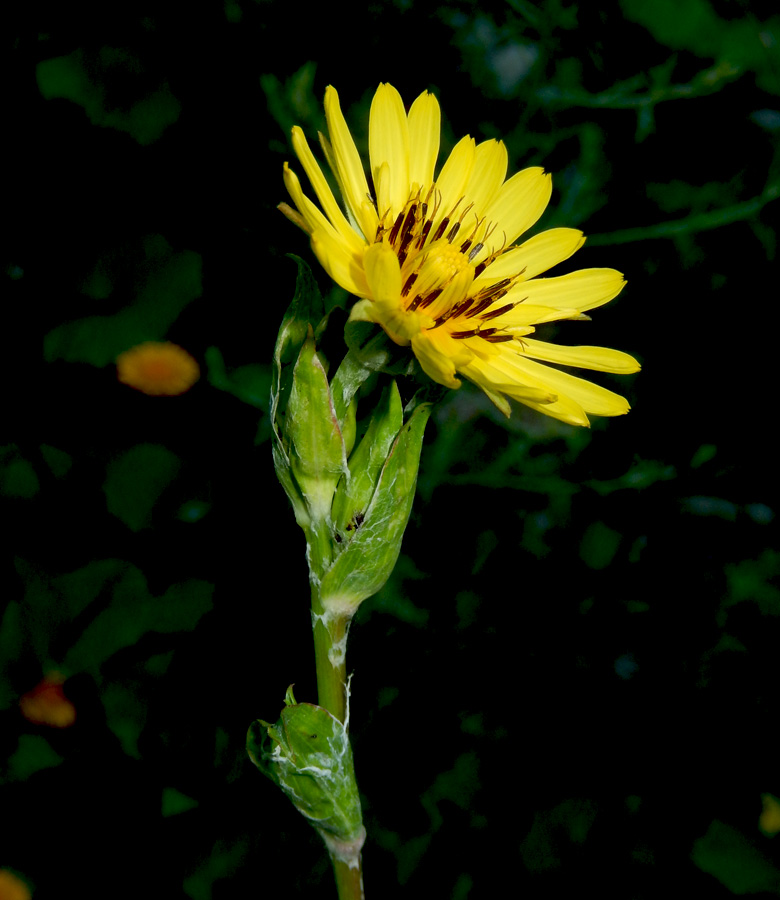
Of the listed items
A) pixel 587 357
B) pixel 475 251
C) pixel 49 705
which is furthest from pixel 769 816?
pixel 49 705

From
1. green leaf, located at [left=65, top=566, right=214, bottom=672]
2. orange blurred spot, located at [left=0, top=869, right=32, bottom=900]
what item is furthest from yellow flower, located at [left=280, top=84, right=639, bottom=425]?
orange blurred spot, located at [left=0, top=869, right=32, bottom=900]

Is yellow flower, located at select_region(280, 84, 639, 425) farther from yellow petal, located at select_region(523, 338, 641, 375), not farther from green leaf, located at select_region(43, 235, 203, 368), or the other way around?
green leaf, located at select_region(43, 235, 203, 368)

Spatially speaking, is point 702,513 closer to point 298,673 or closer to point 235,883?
point 298,673

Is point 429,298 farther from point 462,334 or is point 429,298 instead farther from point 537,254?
point 537,254

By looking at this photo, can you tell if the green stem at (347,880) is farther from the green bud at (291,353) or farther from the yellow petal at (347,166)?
the yellow petal at (347,166)

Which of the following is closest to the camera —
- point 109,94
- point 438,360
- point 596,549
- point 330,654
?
point 438,360
